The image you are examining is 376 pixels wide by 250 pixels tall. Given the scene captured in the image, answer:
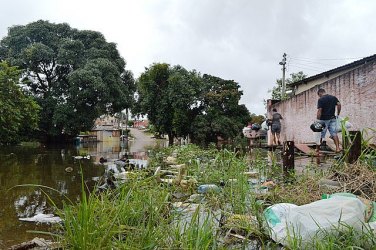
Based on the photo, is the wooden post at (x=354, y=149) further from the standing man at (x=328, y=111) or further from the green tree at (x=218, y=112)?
the green tree at (x=218, y=112)

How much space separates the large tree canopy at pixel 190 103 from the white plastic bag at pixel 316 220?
869 inches

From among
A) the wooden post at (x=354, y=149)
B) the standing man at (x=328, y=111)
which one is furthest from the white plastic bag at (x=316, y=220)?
the standing man at (x=328, y=111)

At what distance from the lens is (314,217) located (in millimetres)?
2389

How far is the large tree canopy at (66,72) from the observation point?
2270 cm

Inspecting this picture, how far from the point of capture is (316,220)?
7.74ft

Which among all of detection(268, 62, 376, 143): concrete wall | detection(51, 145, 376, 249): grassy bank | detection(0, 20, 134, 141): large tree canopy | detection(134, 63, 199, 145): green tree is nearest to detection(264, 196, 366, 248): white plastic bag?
detection(51, 145, 376, 249): grassy bank

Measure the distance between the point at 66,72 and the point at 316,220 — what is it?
83.5ft

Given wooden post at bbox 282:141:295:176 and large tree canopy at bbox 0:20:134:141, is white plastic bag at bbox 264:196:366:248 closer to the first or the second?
wooden post at bbox 282:141:295:176

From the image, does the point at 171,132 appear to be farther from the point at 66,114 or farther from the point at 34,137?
the point at 34,137

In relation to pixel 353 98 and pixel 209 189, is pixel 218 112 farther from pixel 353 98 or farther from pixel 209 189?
pixel 209 189

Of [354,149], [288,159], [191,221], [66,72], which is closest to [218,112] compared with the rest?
[66,72]

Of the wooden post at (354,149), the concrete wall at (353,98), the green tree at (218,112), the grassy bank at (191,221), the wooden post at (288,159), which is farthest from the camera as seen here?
the green tree at (218,112)

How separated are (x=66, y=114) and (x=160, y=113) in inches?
270

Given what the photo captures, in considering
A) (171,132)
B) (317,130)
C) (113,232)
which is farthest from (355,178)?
(171,132)
